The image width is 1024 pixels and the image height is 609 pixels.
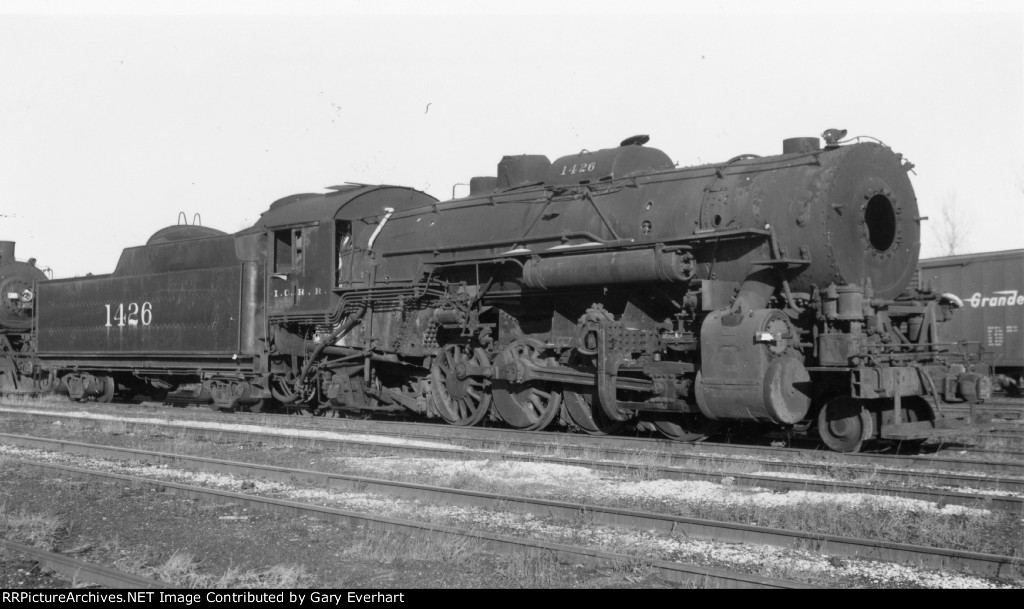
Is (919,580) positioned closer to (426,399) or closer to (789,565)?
(789,565)

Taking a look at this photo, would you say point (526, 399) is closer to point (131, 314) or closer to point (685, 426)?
point (685, 426)

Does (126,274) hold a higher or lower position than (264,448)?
higher

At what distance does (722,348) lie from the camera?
30.4 ft

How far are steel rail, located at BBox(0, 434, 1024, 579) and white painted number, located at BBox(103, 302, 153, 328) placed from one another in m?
8.44

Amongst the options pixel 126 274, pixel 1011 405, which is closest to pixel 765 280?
pixel 1011 405

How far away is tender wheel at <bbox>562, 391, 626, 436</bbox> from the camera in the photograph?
11.5m

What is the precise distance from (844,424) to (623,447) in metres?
2.39

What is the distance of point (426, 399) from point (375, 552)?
784 cm

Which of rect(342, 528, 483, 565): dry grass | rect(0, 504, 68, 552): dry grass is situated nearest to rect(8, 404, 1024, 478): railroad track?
rect(342, 528, 483, 565): dry grass

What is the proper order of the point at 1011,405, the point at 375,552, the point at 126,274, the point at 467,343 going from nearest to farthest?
1. the point at 375,552
2. the point at 467,343
3. the point at 1011,405
4. the point at 126,274

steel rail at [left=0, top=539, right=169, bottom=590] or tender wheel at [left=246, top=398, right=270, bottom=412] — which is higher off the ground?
tender wheel at [left=246, top=398, right=270, bottom=412]

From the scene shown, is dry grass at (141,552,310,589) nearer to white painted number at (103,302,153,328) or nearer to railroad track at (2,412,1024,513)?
railroad track at (2,412,1024,513)

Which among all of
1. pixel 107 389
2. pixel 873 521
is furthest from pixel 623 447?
pixel 107 389

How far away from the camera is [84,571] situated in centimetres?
505
